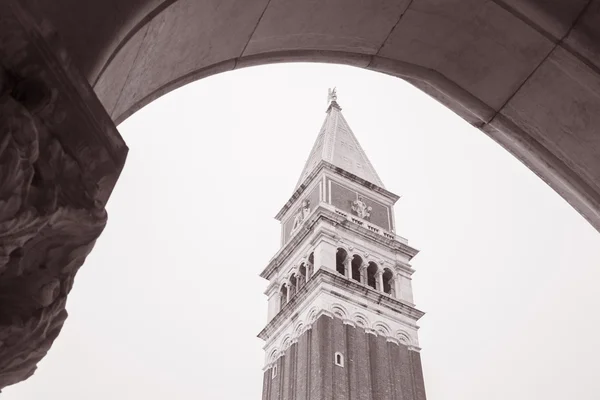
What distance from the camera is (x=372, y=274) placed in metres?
40.7

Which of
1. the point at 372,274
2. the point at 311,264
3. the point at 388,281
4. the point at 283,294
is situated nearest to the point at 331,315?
the point at 311,264

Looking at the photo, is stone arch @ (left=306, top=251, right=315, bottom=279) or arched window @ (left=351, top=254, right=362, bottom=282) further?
arched window @ (left=351, top=254, right=362, bottom=282)

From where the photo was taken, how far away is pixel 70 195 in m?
1.67

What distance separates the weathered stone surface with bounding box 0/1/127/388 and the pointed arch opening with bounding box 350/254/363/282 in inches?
1523

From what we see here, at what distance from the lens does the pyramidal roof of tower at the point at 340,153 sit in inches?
1836

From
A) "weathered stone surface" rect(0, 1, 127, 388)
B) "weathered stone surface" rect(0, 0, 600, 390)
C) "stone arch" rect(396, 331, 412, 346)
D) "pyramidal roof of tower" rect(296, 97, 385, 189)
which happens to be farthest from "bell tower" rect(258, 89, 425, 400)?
"weathered stone surface" rect(0, 1, 127, 388)

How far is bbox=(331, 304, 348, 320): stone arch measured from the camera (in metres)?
37.2

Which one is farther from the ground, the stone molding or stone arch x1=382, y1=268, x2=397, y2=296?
stone arch x1=382, y1=268, x2=397, y2=296

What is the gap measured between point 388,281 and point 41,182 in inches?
1573

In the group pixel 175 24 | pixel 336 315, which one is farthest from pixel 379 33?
pixel 336 315

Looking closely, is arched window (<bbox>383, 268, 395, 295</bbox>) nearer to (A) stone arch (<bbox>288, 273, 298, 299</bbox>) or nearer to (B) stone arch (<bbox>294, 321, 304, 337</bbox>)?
(A) stone arch (<bbox>288, 273, 298, 299</bbox>)

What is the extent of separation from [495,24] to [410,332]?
3790cm

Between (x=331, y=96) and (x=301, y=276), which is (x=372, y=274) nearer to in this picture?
(x=301, y=276)

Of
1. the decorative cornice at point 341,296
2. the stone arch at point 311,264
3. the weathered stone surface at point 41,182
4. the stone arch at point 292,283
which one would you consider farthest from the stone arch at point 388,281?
the weathered stone surface at point 41,182
